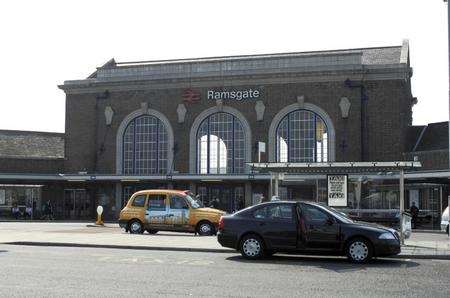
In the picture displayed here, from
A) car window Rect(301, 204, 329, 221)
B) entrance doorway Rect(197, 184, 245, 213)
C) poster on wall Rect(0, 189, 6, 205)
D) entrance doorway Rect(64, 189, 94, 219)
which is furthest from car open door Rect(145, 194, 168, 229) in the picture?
poster on wall Rect(0, 189, 6, 205)

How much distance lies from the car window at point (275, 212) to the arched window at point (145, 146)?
29976 mm

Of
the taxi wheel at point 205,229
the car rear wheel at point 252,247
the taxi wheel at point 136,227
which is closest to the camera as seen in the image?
the car rear wheel at point 252,247

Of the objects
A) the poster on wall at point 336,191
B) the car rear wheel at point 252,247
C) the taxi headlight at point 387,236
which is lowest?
the car rear wheel at point 252,247

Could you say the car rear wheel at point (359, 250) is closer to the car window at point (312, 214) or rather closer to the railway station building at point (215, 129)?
the car window at point (312, 214)

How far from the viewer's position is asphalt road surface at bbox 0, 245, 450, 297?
1096 cm

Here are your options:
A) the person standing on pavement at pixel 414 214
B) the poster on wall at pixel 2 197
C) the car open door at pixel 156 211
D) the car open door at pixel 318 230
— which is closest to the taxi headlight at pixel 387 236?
the car open door at pixel 318 230

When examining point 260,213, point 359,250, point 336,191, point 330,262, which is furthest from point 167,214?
point 359,250

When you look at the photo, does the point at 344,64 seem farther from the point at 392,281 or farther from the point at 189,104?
the point at 392,281

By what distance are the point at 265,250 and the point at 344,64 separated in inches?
1119

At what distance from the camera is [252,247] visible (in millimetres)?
16375

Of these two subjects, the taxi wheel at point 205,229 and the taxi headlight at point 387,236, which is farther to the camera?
the taxi wheel at point 205,229

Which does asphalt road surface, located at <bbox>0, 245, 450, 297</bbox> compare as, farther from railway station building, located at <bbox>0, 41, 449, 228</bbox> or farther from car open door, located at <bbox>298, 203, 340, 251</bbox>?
railway station building, located at <bbox>0, 41, 449, 228</bbox>

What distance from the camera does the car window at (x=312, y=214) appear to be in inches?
636

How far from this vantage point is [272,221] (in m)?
16.4
